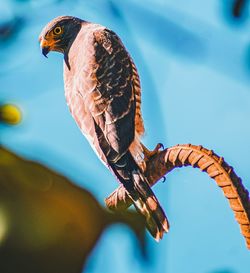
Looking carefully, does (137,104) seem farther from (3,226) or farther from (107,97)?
(3,226)

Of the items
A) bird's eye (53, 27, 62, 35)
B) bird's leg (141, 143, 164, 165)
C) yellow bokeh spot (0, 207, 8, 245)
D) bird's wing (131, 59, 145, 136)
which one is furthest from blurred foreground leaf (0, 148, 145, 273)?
bird's eye (53, 27, 62, 35)

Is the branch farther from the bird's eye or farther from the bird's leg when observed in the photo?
the bird's eye

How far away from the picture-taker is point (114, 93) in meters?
3.30

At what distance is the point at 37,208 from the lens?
777mm

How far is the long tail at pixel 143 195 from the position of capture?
8.29ft

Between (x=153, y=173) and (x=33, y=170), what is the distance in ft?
6.36

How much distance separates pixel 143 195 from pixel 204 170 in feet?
1.92

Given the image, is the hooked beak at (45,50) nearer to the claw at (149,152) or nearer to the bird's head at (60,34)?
the bird's head at (60,34)

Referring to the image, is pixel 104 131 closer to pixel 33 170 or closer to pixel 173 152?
pixel 173 152

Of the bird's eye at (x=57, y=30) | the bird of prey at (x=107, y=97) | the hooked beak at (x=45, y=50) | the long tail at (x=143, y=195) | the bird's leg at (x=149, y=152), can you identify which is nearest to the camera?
the long tail at (x=143, y=195)

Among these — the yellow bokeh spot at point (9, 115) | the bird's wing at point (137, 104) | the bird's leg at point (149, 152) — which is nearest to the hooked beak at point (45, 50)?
the bird's wing at point (137, 104)

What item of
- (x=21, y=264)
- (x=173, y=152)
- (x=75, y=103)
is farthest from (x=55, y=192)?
(x=75, y=103)

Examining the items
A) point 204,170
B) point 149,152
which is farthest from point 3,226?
point 149,152

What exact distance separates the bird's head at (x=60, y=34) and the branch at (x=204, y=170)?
153cm
